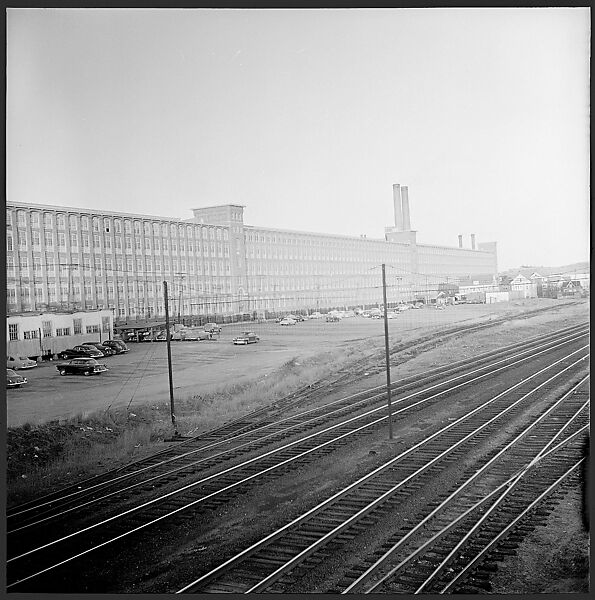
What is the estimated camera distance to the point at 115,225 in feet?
11.0

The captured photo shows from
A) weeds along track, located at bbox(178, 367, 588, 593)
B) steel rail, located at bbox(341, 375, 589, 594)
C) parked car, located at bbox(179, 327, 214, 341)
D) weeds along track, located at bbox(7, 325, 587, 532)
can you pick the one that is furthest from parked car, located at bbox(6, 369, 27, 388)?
steel rail, located at bbox(341, 375, 589, 594)

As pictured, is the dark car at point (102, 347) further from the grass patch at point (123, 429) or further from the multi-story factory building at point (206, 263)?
the grass patch at point (123, 429)

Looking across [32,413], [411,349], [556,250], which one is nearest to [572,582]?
[411,349]

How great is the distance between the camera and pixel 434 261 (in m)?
3.45

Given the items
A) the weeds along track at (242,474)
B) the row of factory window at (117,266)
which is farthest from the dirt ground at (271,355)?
the row of factory window at (117,266)

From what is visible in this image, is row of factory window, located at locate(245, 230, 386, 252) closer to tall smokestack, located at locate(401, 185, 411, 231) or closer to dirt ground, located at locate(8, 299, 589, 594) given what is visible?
tall smokestack, located at locate(401, 185, 411, 231)

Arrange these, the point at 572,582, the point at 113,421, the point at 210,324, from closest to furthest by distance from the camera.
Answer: the point at 572,582
the point at 113,421
the point at 210,324

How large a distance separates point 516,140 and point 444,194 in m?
0.44

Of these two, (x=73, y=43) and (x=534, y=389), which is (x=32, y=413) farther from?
(x=534, y=389)

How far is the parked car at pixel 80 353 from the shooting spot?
331 cm

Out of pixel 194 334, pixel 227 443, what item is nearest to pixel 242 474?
pixel 227 443

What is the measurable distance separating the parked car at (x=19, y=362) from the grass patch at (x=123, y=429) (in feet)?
0.97

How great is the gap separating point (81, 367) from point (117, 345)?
0.21m

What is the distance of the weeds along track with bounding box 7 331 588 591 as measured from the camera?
2.94 m
